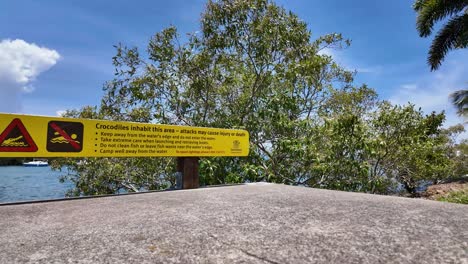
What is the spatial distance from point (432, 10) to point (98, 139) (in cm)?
1865

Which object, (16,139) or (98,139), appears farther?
(98,139)

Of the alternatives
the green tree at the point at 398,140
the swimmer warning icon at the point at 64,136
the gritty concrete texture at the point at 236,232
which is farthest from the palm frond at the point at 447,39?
the swimmer warning icon at the point at 64,136

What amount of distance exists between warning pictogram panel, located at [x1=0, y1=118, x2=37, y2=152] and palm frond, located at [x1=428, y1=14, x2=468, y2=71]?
1900 cm

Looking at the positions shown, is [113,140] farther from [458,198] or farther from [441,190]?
[441,190]

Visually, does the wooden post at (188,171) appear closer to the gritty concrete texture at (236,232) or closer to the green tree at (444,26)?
the gritty concrete texture at (236,232)

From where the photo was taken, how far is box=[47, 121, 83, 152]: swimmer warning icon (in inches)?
184

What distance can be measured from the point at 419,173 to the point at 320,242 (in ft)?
28.3

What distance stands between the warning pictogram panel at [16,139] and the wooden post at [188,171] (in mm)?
2436

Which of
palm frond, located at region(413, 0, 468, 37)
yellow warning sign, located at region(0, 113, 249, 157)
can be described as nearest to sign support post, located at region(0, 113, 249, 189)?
yellow warning sign, located at region(0, 113, 249, 157)

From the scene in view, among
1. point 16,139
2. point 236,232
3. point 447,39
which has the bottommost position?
point 236,232

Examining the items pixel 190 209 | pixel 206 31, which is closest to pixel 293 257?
pixel 190 209

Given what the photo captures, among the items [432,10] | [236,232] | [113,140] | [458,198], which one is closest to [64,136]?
[113,140]

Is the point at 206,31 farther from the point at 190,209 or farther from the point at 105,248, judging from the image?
the point at 105,248

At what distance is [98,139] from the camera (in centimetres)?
506
